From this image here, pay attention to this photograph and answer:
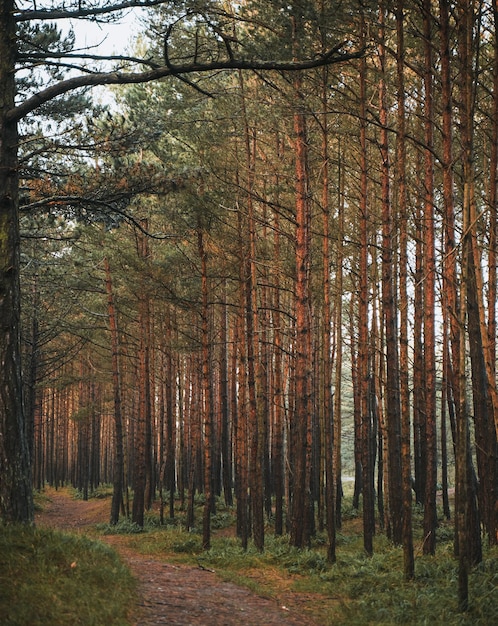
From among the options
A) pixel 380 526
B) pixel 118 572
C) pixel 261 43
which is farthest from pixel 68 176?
pixel 380 526

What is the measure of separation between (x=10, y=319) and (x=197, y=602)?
4.53m

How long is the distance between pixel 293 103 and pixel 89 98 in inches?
148

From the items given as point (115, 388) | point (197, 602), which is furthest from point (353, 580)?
point (115, 388)

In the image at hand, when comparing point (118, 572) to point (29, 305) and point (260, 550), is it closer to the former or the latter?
point (260, 550)

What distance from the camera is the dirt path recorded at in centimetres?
728

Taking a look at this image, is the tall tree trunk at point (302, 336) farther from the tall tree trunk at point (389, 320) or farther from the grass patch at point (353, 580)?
the tall tree trunk at point (389, 320)

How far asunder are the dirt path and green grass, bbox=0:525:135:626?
393mm

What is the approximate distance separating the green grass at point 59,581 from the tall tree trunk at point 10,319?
0.53 meters

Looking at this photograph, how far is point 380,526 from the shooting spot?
1942cm

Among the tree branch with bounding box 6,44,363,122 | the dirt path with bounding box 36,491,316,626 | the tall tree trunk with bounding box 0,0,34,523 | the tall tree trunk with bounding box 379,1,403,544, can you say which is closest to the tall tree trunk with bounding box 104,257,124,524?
the dirt path with bounding box 36,491,316,626

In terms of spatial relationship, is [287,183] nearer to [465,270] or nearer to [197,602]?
[465,270]

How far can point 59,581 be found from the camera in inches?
268

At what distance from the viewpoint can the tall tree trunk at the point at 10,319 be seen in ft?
26.6

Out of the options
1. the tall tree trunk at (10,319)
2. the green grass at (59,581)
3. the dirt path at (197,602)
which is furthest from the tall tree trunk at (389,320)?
the tall tree trunk at (10,319)
